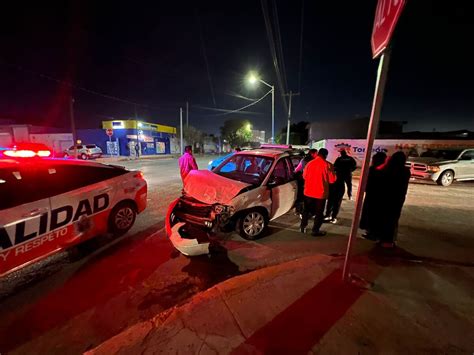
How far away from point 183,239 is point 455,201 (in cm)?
936

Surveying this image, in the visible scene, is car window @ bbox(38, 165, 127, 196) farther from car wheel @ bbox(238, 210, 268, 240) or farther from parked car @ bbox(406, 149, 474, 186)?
parked car @ bbox(406, 149, 474, 186)

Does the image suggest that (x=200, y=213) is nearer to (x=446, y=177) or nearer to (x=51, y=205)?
(x=51, y=205)

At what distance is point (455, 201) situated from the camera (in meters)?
8.01

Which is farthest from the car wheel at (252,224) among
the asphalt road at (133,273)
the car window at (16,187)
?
the car window at (16,187)

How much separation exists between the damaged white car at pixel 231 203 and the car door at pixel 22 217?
1.73 m

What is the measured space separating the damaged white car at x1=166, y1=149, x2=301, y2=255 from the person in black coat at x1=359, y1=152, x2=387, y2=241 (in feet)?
4.91

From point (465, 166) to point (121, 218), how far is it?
14.9 meters

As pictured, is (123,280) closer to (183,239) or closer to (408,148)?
(183,239)

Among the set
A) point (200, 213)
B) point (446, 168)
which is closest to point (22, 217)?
point (200, 213)

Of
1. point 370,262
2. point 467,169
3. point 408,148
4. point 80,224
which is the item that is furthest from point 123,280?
point 408,148

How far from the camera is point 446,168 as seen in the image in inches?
434

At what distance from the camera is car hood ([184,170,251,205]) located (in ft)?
13.7

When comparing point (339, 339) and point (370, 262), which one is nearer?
point (339, 339)

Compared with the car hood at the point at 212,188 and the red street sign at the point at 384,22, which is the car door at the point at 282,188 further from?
the red street sign at the point at 384,22
